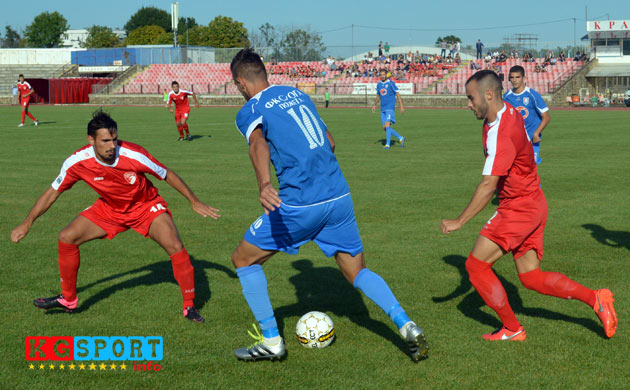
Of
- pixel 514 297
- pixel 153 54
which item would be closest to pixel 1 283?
pixel 514 297

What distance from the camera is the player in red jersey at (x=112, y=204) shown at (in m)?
5.55

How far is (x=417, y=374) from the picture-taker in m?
4.52

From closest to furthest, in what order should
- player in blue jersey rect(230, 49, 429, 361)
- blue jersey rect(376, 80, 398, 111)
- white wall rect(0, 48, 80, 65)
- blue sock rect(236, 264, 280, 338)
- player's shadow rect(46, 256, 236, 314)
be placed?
player in blue jersey rect(230, 49, 429, 361), blue sock rect(236, 264, 280, 338), player's shadow rect(46, 256, 236, 314), blue jersey rect(376, 80, 398, 111), white wall rect(0, 48, 80, 65)

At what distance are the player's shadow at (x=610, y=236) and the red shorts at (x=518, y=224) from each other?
3459mm

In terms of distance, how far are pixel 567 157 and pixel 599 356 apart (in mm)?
13012

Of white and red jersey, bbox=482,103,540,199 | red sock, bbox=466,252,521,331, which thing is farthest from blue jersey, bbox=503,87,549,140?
red sock, bbox=466,252,521,331

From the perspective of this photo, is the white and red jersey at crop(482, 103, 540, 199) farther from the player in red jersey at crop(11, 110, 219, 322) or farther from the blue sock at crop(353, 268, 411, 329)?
the player in red jersey at crop(11, 110, 219, 322)

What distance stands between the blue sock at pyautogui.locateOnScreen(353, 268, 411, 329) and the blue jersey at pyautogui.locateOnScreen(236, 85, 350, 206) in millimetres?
624

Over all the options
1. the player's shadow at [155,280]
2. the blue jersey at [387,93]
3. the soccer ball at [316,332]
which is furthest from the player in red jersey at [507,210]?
the blue jersey at [387,93]

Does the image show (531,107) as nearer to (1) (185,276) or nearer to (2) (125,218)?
(1) (185,276)

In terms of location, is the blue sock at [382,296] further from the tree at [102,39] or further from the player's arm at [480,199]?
the tree at [102,39]

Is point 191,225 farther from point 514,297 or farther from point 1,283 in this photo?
point 514,297

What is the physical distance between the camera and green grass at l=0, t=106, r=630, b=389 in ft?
14.9

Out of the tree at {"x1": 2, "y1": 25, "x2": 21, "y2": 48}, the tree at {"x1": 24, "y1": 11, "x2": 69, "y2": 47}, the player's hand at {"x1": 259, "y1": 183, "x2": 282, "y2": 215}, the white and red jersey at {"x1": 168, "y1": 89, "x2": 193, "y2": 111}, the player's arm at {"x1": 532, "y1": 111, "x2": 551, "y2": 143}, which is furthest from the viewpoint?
the tree at {"x1": 2, "y1": 25, "x2": 21, "y2": 48}
